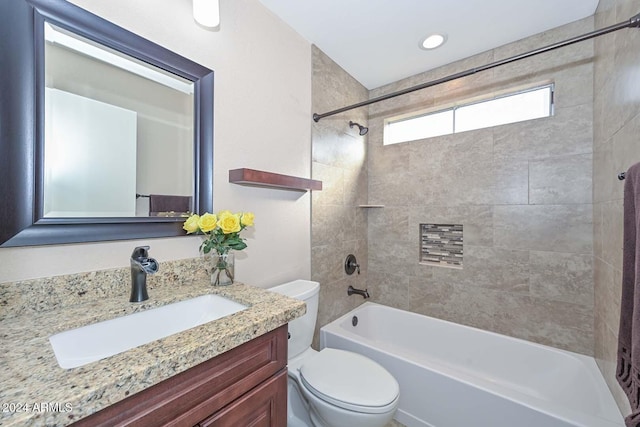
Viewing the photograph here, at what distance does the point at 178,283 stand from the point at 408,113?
2.26m

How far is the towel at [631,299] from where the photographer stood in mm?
701

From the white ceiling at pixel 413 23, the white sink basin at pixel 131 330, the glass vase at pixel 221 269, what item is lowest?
the white sink basin at pixel 131 330

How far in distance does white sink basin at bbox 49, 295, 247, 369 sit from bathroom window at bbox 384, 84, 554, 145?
2.12 meters

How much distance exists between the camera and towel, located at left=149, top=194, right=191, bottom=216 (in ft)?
3.58

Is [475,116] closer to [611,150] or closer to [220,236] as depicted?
[611,150]

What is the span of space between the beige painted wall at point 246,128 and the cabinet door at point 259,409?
25.9 inches

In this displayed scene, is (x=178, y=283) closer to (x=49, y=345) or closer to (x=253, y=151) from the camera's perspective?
(x=49, y=345)

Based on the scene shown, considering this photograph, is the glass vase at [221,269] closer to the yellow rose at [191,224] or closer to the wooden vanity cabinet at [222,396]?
the yellow rose at [191,224]

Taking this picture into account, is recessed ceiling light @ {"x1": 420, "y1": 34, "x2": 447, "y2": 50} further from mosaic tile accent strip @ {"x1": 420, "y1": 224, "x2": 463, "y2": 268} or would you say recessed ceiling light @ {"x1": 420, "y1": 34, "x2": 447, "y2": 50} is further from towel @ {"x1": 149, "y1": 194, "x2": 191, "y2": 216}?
towel @ {"x1": 149, "y1": 194, "x2": 191, "y2": 216}

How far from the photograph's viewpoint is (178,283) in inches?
44.1

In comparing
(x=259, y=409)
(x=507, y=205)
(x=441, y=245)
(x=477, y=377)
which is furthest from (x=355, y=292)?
(x=259, y=409)

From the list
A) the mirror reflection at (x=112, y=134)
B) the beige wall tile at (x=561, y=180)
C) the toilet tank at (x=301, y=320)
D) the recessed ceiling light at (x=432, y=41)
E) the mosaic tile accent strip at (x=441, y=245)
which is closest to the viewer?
the mirror reflection at (x=112, y=134)

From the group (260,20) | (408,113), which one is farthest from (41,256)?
(408,113)

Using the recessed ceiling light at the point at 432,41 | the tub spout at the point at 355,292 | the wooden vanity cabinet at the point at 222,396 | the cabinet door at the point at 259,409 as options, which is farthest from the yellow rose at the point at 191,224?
the recessed ceiling light at the point at 432,41
